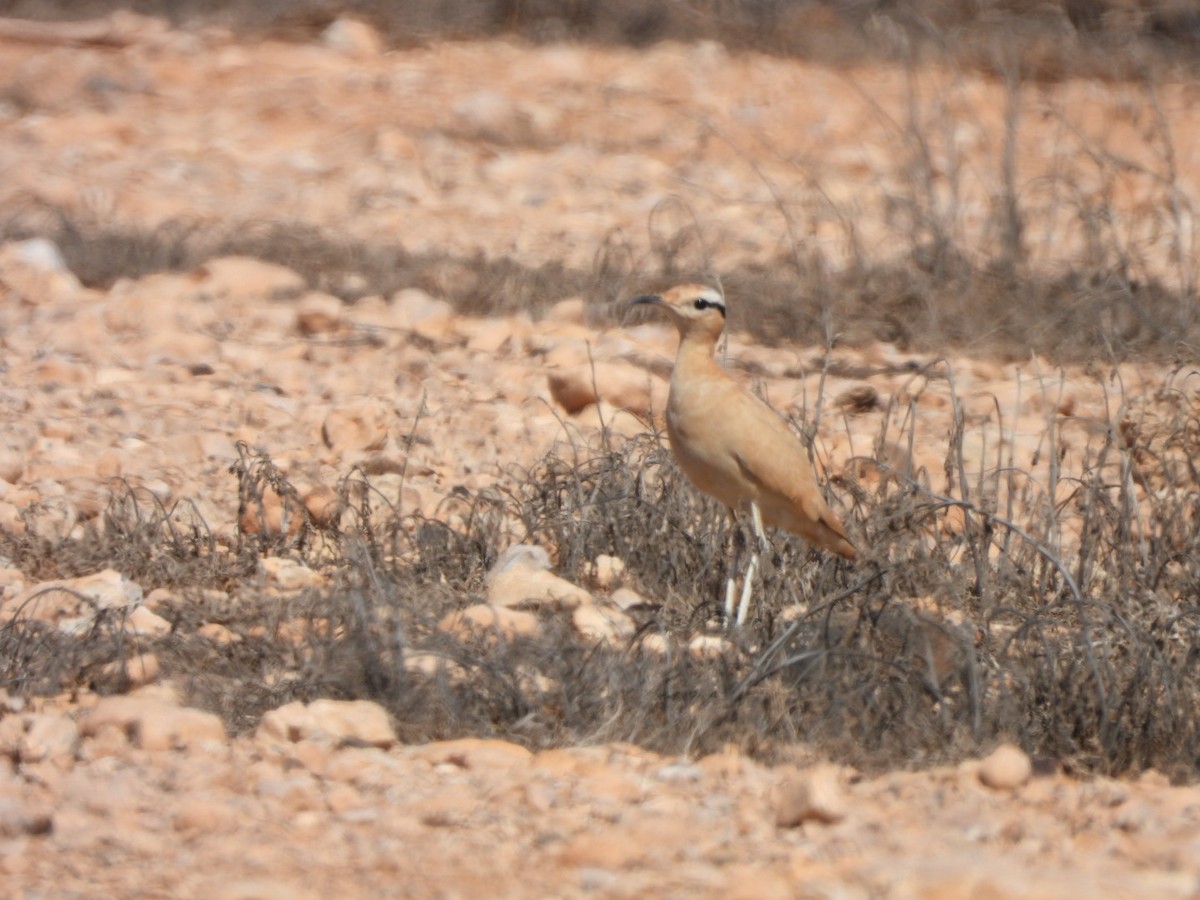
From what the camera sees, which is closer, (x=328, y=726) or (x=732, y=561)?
(x=328, y=726)

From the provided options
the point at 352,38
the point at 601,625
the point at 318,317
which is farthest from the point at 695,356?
Result: the point at 352,38

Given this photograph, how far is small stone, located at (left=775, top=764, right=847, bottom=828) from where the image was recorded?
3.37 metres

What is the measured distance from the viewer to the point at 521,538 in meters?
5.46

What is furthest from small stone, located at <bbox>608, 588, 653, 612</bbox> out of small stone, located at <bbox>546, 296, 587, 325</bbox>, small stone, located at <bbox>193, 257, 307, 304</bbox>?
small stone, located at <bbox>193, 257, 307, 304</bbox>

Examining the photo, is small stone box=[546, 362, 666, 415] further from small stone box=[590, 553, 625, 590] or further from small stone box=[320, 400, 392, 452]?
small stone box=[590, 553, 625, 590]

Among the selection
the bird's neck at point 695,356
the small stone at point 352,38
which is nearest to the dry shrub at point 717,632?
the bird's neck at point 695,356

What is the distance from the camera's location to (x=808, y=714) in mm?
3881

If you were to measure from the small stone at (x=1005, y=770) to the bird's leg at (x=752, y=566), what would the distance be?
3.23 ft

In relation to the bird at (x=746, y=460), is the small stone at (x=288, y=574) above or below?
below

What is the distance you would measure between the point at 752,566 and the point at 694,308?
964 millimetres

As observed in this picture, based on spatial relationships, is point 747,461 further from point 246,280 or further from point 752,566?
point 246,280

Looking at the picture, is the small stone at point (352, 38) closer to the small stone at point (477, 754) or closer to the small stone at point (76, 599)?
the small stone at point (76, 599)

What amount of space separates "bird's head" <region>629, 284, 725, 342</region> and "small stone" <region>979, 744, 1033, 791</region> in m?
2.06

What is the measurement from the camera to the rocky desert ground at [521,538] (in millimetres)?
3365
